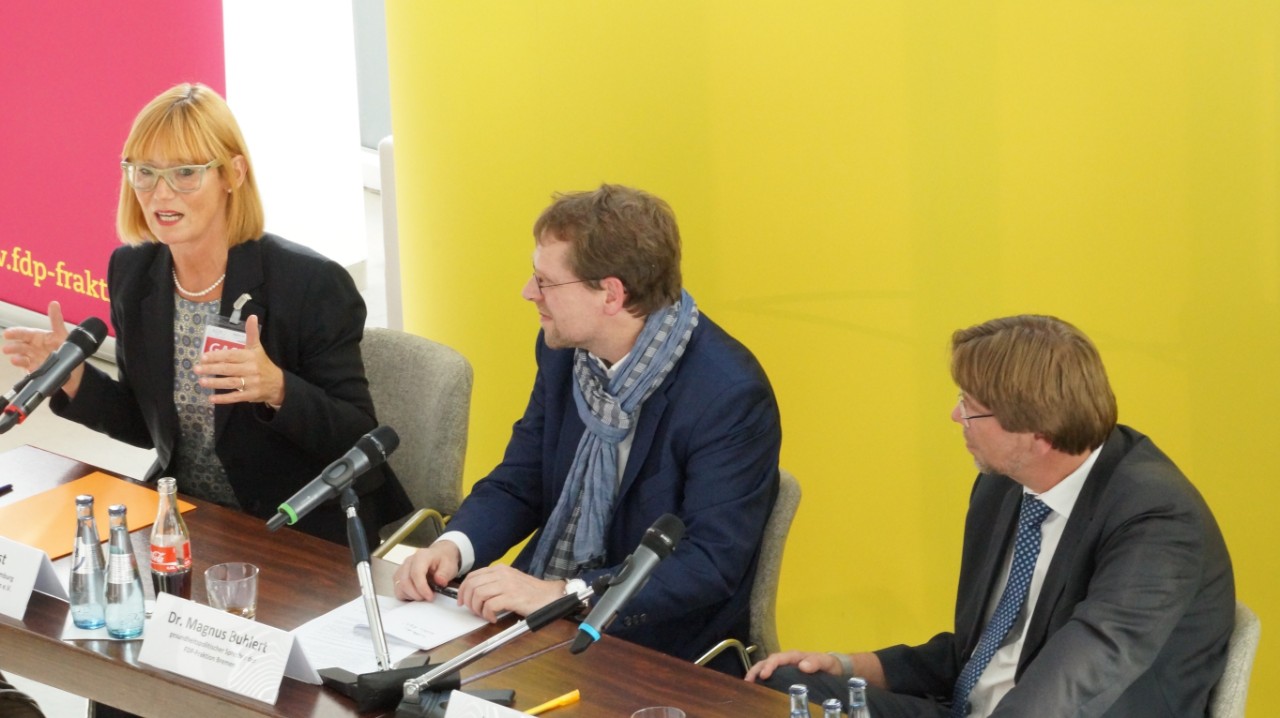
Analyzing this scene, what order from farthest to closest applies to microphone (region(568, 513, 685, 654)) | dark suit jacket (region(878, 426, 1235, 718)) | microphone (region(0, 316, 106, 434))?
microphone (region(0, 316, 106, 434)) → dark suit jacket (region(878, 426, 1235, 718)) → microphone (region(568, 513, 685, 654))

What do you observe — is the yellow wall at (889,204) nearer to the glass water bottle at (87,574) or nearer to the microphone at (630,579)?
the microphone at (630,579)

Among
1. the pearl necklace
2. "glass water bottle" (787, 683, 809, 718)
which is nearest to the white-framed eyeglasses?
the pearl necklace

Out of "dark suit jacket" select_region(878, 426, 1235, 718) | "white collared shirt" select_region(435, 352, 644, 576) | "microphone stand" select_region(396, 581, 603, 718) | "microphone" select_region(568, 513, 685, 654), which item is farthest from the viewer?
"white collared shirt" select_region(435, 352, 644, 576)

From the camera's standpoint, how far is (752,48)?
3.67 meters

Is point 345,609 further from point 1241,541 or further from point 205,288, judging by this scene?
point 1241,541

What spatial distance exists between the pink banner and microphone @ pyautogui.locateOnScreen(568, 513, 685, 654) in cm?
474

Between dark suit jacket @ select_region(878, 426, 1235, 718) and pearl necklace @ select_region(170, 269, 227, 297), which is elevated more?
pearl necklace @ select_region(170, 269, 227, 297)

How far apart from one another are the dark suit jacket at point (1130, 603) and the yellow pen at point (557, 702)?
2.07 ft


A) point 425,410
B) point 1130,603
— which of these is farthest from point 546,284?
point 1130,603

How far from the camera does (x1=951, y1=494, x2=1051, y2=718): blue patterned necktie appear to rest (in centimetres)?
253

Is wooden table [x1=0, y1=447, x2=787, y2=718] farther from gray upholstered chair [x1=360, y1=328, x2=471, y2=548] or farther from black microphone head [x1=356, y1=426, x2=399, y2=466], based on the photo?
gray upholstered chair [x1=360, y1=328, x2=471, y2=548]

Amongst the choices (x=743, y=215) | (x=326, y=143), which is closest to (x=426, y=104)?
(x=743, y=215)

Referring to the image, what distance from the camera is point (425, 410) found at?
11.5 feet

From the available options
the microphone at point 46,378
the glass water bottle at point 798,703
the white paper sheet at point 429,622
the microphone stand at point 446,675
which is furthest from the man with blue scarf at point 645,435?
the glass water bottle at point 798,703
